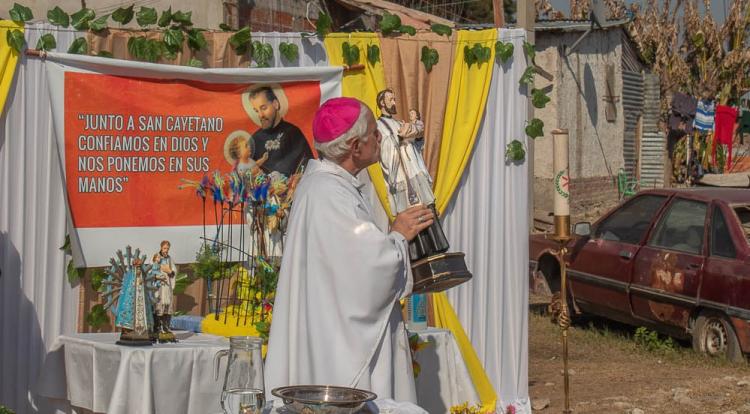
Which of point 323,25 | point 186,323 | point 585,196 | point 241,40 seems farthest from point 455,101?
point 585,196

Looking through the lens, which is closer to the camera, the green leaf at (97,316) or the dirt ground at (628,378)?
the green leaf at (97,316)

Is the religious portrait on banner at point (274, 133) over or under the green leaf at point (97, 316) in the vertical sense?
over

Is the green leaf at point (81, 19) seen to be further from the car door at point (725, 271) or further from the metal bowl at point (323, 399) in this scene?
the car door at point (725, 271)

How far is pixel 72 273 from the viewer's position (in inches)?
310

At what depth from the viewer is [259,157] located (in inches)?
327

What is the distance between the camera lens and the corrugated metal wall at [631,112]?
26.5 meters

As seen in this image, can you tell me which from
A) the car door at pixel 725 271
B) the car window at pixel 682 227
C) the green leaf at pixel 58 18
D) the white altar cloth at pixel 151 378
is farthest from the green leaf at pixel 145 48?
the car window at pixel 682 227

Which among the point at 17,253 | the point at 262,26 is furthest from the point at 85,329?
the point at 262,26

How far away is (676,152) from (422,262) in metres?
24.6

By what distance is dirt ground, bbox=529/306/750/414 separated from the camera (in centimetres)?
932

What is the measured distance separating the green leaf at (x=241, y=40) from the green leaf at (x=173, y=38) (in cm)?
33

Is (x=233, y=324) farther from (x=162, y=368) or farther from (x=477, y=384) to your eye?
(x=477, y=384)

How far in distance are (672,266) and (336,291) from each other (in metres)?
6.63

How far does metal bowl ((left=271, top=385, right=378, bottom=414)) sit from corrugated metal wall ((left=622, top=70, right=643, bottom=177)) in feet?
75.5
